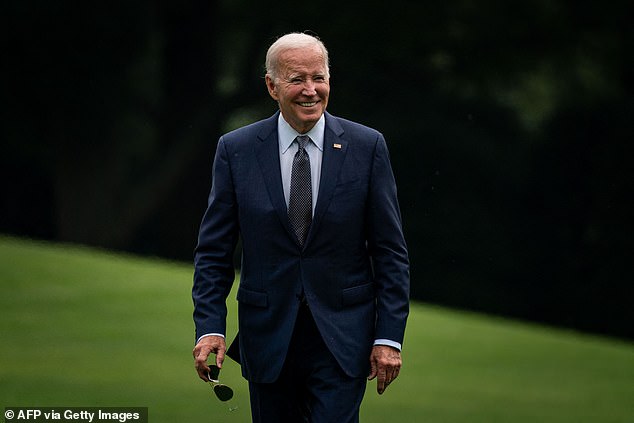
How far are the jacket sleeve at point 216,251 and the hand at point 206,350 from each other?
46mm

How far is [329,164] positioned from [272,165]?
7.5 inches

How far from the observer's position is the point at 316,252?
4.52 metres

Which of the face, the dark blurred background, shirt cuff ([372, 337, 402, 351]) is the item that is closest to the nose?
the face

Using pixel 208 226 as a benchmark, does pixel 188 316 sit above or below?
below

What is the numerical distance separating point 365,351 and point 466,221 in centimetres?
1600

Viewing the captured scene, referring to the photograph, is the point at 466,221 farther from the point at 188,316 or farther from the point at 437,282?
the point at 188,316

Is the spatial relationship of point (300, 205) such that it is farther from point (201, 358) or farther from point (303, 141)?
point (201, 358)

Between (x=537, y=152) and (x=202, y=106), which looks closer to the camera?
(x=537, y=152)

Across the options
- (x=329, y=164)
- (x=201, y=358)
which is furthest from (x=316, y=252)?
(x=201, y=358)

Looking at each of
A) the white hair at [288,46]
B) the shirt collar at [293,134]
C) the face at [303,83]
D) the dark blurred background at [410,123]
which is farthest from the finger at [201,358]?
the dark blurred background at [410,123]

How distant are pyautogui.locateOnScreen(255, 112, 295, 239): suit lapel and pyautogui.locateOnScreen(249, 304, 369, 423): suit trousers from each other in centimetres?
33

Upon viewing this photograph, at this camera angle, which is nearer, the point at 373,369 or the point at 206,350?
the point at 206,350

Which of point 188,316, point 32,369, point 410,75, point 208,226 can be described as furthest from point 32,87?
point 208,226

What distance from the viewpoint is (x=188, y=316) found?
1311 centimetres
